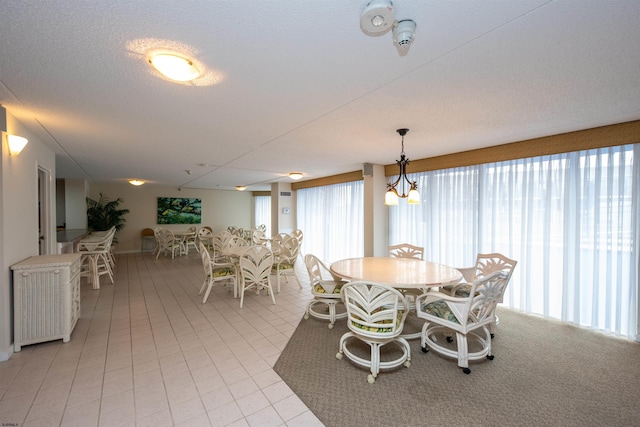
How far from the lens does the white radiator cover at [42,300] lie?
2.48m

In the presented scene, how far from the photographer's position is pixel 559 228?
3285 mm

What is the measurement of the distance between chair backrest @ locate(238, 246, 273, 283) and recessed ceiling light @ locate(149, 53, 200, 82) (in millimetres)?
2678

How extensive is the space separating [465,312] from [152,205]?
10295 mm

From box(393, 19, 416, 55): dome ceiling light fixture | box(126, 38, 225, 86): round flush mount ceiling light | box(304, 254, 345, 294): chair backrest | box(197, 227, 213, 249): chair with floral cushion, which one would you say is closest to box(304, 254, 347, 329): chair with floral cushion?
box(304, 254, 345, 294): chair backrest

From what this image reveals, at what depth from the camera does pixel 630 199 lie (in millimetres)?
2791

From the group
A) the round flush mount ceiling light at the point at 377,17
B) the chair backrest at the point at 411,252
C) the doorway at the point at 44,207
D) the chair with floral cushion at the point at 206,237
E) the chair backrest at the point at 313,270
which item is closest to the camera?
the round flush mount ceiling light at the point at 377,17

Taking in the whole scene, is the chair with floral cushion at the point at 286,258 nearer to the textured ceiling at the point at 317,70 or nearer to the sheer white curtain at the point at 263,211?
the textured ceiling at the point at 317,70

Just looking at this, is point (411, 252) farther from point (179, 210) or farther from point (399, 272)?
point (179, 210)

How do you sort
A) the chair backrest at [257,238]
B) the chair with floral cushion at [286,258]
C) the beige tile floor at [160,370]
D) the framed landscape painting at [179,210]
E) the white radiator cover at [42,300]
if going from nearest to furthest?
the beige tile floor at [160,370]
the white radiator cover at [42,300]
the chair with floral cushion at [286,258]
the chair backrest at [257,238]
the framed landscape painting at [179,210]

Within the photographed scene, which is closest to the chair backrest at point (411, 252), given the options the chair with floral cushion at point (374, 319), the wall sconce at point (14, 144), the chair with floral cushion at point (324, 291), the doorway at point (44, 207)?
the chair with floral cushion at point (324, 291)

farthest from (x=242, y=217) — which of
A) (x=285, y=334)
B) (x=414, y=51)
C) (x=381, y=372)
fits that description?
(x=414, y=51)

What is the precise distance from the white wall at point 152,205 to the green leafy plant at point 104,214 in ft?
0.79

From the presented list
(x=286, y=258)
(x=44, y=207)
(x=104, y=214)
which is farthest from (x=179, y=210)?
(x=286, y=258)

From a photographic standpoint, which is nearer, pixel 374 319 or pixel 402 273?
pixel 374 319
